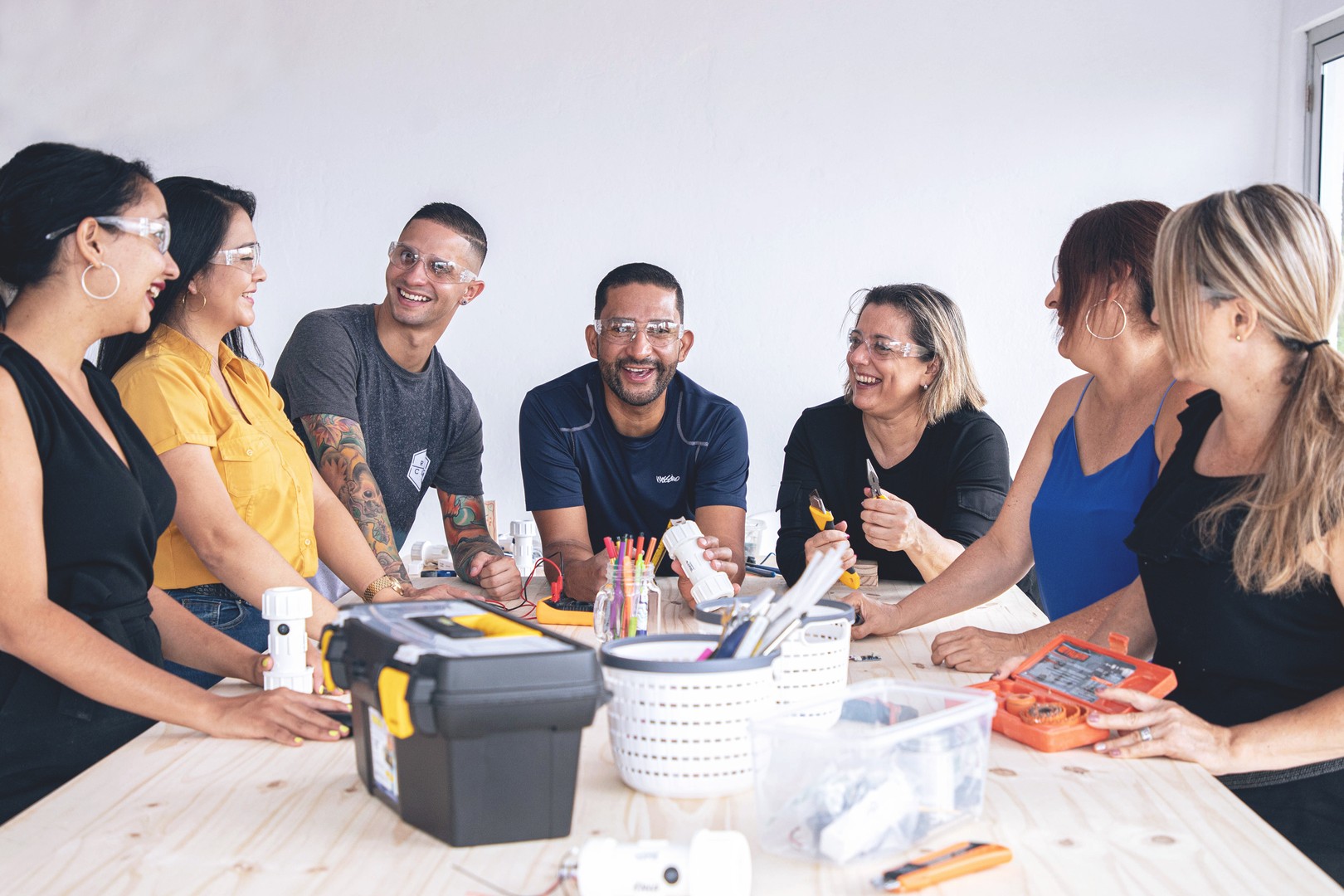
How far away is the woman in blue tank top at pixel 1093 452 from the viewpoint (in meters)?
2.01

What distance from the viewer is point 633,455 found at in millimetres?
2934

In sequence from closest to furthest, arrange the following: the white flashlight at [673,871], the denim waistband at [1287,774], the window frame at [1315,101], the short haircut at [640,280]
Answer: the white flashlight at [673,871] < the denim waistband at [1287,774] < the short haircut at [640,280] < the window frame at [1315,101]

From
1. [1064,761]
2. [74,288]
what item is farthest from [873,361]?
[74,288]

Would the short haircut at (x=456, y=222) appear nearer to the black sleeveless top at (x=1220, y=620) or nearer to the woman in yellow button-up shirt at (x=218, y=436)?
the woman in yellow button-up shirt at (x=218, y=436)

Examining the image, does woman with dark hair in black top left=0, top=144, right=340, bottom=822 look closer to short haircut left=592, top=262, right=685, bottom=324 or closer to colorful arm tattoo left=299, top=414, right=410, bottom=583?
colorful arm tattoo left=299, top=414, right=410, bottom=583

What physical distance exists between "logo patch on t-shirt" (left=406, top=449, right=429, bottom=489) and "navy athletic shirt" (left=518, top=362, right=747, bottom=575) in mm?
350

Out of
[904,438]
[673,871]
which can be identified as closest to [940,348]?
[904,438]

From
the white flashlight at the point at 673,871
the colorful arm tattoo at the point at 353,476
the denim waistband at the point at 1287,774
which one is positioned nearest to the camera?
the white flashlight at the point at 673,871

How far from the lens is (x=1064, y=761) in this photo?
1.32 metres

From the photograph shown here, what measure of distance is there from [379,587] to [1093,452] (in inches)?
57.7

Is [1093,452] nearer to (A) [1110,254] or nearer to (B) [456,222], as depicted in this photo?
(A) [1110,254]

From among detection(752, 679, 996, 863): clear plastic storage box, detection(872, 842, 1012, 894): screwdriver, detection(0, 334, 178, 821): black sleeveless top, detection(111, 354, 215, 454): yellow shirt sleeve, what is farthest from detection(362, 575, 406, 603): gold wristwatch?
detection(872, 842, 1012, 894): screwdriver

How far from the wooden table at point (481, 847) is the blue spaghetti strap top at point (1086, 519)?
79cm

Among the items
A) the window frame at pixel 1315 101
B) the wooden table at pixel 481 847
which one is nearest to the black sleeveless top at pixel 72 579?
the wooden table at pixel 481 847
